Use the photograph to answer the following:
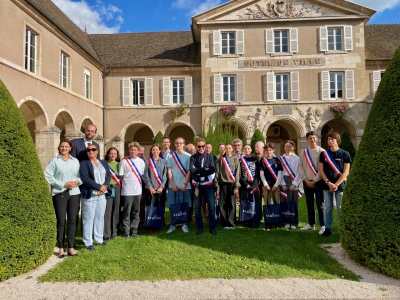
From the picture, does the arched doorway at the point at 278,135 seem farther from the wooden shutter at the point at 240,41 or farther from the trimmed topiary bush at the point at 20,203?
the trimmed topiary bush at the point at 20,203

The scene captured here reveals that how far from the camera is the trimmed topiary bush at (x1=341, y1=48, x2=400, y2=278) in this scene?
3.93m

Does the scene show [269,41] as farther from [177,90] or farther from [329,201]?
[329,201]

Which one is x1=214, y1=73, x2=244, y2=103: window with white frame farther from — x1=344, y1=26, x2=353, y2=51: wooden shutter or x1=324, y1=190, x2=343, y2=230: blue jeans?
x1=324, y1=190, x2=343, y2=230: blue jeans

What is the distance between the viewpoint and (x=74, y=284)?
3.77 metres

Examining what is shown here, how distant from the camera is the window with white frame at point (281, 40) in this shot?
18047mm

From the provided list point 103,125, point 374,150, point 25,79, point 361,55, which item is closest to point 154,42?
point 103,125

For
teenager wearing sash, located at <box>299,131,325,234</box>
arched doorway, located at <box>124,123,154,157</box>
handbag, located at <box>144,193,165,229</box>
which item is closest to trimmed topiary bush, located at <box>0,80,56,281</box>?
handbag, located at <box>144,193,165,229</box>

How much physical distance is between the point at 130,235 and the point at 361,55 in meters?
17.8

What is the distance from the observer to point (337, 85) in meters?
18.2

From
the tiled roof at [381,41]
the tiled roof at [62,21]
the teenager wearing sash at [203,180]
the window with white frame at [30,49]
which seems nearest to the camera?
the teenager wearing sash at [203,180]

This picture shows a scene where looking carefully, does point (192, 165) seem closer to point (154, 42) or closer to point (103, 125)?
point (103, 125)

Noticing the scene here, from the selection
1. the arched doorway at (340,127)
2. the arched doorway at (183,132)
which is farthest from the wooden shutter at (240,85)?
the arched doorway at (340,127)

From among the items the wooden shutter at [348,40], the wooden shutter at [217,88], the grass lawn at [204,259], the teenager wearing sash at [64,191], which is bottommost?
the grass lawn at [204,259]

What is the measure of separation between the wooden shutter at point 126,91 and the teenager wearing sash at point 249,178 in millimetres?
14051
